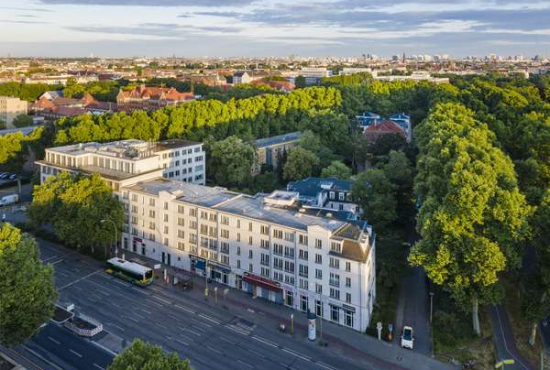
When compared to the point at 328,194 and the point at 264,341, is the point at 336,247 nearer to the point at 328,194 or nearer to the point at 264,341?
the point at 264,341

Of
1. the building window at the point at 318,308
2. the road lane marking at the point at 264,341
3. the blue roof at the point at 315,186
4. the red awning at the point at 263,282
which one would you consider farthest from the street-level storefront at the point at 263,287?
the blue roof at the point at 315,186

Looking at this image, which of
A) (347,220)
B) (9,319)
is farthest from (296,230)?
(9,319)

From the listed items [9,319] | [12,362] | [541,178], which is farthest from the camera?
[541,178]

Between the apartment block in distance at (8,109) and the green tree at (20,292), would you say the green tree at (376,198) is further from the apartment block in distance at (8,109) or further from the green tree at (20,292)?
the apartment block in distance at (8,109)

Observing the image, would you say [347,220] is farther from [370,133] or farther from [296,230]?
[370,133]

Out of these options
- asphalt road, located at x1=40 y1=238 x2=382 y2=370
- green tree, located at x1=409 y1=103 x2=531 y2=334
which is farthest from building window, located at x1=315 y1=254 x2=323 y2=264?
green tree, located at x1=409 y1=103 x2=531 y2=334

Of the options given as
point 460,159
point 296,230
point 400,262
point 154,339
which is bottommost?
point 154,339
